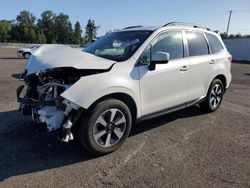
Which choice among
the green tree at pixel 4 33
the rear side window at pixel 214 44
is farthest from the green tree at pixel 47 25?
the rear side window at pixel 214 44

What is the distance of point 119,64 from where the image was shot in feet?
13.9

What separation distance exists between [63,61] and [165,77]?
1.81 m

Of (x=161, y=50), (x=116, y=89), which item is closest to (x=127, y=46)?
(x=161, y=50)

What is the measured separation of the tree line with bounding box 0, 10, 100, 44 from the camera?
105188 millimetres

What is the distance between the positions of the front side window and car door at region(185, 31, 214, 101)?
29 centimetres

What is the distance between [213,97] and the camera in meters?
6.41

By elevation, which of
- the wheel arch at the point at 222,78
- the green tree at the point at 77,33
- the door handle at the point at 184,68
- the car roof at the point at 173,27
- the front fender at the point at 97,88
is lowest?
the green tree at the point at 77,33

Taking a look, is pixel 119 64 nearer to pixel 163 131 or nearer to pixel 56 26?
pixel 163 131

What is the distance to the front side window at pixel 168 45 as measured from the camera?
4.59 meters

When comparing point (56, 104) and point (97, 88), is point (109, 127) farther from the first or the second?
point (56, 104)

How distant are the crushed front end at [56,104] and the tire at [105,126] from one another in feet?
0.63

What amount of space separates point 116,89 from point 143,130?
1.47 meters

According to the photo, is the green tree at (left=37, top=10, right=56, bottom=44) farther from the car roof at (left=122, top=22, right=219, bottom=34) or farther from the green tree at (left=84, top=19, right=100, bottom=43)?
the car roof at (left=122, top=22, right=219, bottom=34)

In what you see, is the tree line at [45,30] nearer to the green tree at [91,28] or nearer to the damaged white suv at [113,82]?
the green tree at [91,28]
